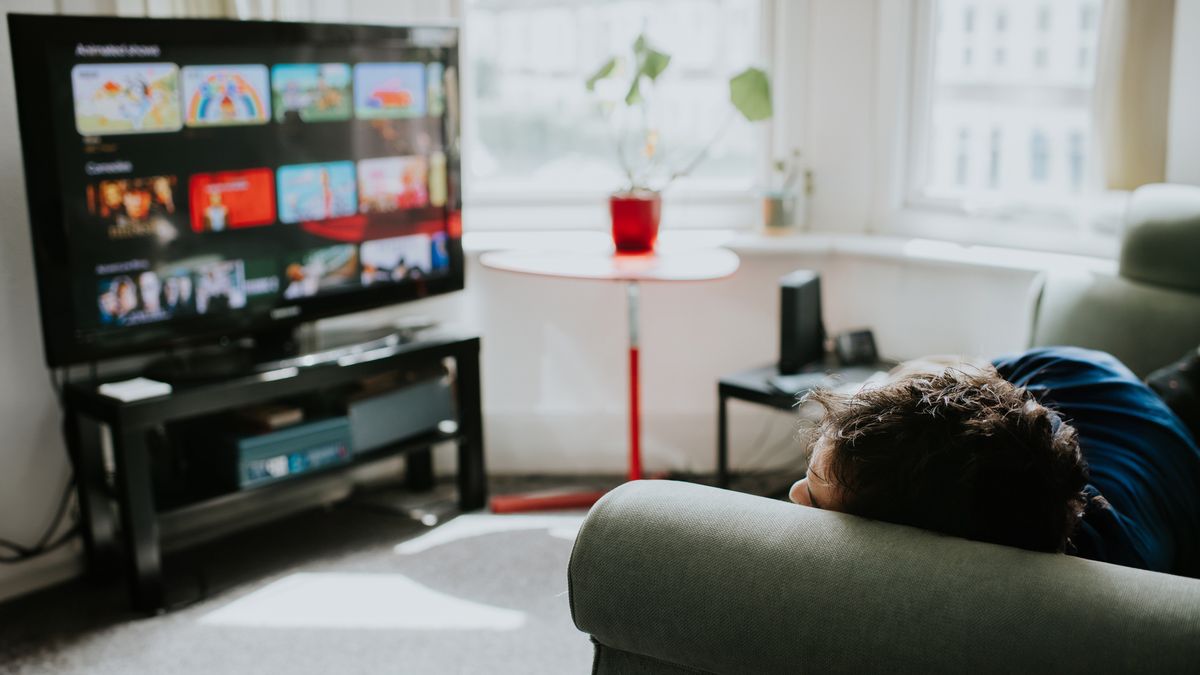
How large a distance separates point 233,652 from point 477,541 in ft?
2.46

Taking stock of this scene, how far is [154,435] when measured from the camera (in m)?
2.81

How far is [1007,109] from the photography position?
315cm

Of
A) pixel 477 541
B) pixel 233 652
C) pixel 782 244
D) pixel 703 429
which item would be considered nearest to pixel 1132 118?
pixel 782 244

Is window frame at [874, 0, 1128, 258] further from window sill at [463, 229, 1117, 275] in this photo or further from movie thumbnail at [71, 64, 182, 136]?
movie thumbnail at [71, 64, 182, 136]

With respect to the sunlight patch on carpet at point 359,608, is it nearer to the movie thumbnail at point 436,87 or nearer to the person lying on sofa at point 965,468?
the movie thumbnail at point 436,87

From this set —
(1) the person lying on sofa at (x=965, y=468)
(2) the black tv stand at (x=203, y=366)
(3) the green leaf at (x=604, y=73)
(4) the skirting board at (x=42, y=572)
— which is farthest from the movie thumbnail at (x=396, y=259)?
(1) the person lying on sofa at (x=965, y=468)

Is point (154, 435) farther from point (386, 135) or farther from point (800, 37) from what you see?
point (800, 37)

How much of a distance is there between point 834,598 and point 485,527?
7.02 feet

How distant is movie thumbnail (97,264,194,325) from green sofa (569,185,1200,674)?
5.66 ft

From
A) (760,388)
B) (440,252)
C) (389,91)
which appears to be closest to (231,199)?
(389,91)

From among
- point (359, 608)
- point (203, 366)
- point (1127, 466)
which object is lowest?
point (359, 608)

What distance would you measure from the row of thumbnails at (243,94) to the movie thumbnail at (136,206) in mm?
115

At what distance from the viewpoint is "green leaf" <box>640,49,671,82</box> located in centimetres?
295

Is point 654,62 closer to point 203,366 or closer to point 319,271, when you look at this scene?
point 319,271
